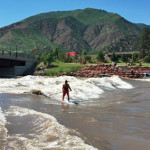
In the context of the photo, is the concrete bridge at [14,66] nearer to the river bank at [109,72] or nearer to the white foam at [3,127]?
the river bank at [109,72]

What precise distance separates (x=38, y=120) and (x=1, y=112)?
2693 millimetres

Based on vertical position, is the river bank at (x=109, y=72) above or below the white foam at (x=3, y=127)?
above

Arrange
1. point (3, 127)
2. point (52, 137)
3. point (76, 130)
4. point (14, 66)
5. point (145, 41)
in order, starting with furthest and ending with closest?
point (145, 41)
point (14, 66)
point (3, 127)
point (76, 130)
point (52, 137)

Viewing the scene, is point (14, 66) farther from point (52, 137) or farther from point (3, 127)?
point (52, 137)

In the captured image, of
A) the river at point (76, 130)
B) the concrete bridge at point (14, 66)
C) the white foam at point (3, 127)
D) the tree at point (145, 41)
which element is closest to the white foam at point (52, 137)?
the river at point (76, 130)

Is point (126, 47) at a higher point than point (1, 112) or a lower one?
higher

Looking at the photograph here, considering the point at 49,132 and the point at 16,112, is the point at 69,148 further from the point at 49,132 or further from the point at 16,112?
the point at 16,112

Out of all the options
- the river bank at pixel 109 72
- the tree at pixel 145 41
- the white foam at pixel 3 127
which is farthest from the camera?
the tree at pixel 145 41

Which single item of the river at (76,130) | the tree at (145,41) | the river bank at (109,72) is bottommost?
the river at (76,130)

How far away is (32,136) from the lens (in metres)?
7.85

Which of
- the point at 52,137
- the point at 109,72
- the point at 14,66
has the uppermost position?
the point at 14,66

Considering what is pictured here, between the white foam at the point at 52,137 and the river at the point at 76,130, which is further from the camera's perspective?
the river at the point at 76,130

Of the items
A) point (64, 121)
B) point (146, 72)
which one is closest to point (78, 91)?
point (64, 121)

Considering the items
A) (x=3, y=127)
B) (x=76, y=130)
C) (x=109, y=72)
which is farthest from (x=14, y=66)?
(x=76, y=130)
